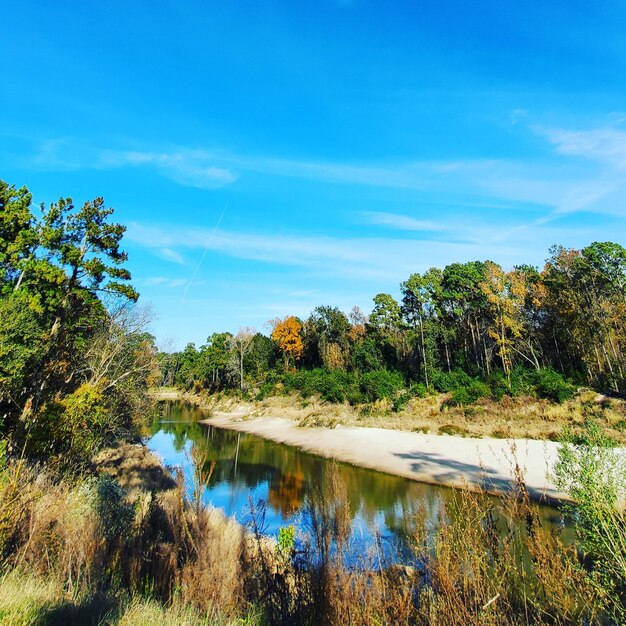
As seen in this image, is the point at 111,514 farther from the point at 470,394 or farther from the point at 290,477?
the point at 470,394

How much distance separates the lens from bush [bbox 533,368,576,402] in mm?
30656

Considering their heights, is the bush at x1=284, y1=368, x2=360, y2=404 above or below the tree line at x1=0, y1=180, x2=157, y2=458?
below

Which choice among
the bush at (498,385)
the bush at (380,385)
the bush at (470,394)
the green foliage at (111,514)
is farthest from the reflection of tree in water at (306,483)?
the bush at (498,385)

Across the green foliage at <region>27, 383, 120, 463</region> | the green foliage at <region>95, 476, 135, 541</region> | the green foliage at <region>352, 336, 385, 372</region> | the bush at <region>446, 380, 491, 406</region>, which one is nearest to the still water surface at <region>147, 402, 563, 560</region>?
the green foliage at <region>95, 476, 135, 541</region>

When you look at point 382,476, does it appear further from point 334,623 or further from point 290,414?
point 290,414

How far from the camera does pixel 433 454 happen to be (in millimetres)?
25344

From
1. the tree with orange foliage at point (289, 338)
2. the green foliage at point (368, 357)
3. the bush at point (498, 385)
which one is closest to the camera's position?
the bush at point (498, 385)

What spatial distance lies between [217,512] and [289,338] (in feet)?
171

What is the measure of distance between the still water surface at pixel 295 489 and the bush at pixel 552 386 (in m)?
18.5

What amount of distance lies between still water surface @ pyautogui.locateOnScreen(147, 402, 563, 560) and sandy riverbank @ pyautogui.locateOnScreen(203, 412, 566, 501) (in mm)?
1344

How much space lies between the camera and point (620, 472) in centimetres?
834

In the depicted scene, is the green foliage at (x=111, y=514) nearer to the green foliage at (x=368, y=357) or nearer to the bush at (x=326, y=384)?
the bush at (x=326, y=384)

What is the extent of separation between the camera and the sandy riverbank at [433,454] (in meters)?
18.7

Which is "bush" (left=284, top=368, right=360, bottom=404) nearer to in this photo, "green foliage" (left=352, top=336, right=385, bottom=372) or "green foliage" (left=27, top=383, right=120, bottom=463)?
"green foliage" (left=352, top=336, right=385, bottom=372)
